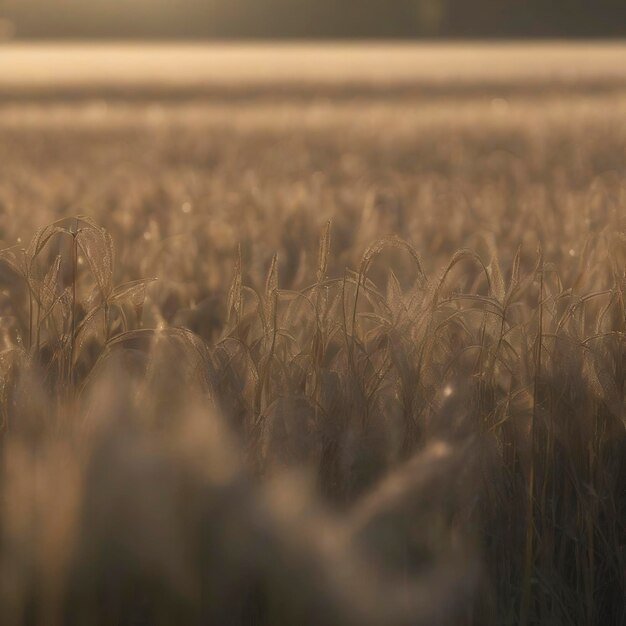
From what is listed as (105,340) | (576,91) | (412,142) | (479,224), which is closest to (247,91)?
(576,91)

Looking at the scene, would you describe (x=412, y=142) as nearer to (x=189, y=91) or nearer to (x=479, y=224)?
(x=479, y=224)

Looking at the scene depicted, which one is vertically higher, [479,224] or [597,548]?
[479,224]

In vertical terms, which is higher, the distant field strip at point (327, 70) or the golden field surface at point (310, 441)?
the distant field strip at point (327, 70)

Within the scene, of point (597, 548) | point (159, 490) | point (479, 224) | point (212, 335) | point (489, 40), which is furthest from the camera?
point (489, 40)

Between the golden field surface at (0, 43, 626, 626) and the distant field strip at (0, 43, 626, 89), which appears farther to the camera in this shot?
the distant field strip at (0, 43, 626, 89)

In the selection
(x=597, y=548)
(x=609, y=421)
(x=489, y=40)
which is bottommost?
(x=597, y=548)

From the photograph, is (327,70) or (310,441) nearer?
(310,441)

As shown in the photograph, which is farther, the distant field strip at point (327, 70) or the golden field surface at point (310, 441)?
the distant field strip at point (327, 70)

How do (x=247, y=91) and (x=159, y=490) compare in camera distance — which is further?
(x=247, y=91)

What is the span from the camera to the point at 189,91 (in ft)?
53.0

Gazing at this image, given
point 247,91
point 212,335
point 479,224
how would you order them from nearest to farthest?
point 212,335 → point 479,224 → point 247,91

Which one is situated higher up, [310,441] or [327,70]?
[327,70]

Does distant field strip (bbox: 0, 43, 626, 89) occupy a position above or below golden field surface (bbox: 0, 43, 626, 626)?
above

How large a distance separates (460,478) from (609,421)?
36cm
